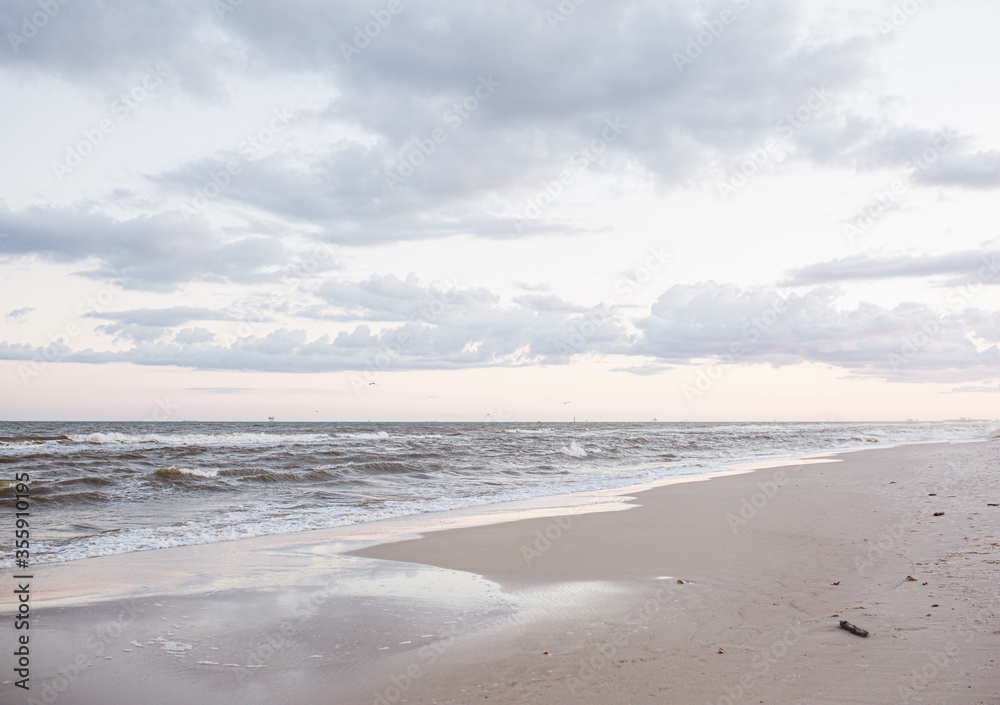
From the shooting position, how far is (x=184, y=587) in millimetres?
6785

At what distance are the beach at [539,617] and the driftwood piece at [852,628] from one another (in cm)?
A: 9

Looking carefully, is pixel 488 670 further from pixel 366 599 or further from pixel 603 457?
pixel 603 457

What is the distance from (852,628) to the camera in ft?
15.8

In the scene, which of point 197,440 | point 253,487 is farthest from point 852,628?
point 197,440

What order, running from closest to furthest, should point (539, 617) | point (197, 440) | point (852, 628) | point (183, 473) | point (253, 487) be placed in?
1. point (852, 628)
2. point (539, 617)
3. point (253, 487)
4. point (183, 473)
5. point (197, 440)

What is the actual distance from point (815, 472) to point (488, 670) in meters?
19.0

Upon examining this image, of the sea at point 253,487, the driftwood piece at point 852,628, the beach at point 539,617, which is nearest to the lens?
the beach at point 539,617

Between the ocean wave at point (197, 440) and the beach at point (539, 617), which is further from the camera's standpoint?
the ocean wave at point (197, 440)

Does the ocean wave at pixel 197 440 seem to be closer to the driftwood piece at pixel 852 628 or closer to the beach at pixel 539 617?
the beach at pixel 539 617

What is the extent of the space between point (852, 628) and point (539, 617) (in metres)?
2.65

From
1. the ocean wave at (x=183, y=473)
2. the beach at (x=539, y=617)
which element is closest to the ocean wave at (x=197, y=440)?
the ocean wave at (x=183, y=473)

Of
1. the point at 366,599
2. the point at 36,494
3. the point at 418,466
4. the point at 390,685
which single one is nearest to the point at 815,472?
the point at 418,466

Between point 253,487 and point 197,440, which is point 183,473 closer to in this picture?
point 253,487

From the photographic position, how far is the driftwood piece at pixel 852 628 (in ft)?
15.5
